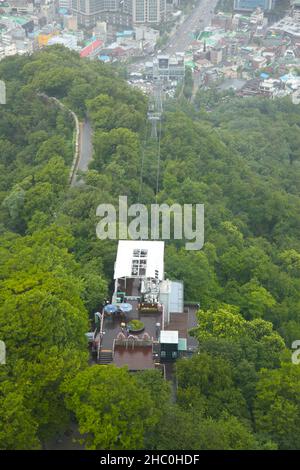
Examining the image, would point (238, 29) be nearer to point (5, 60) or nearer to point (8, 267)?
point (5, 60)

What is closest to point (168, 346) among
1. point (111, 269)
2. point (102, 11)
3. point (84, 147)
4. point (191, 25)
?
point (111, 269)

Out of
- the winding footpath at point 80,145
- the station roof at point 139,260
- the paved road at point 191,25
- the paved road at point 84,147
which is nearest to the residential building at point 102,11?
the paved road at point 191,25

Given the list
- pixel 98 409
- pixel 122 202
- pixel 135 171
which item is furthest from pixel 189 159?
pixel 98 409

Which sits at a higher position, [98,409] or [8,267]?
[8,267]

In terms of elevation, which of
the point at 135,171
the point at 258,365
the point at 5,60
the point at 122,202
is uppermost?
the point at 5,60

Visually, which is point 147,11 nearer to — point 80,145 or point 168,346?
point 80,145

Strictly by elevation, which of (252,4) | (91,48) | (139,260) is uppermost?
(252,4)

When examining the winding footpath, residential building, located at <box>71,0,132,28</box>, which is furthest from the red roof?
the winding footpath
